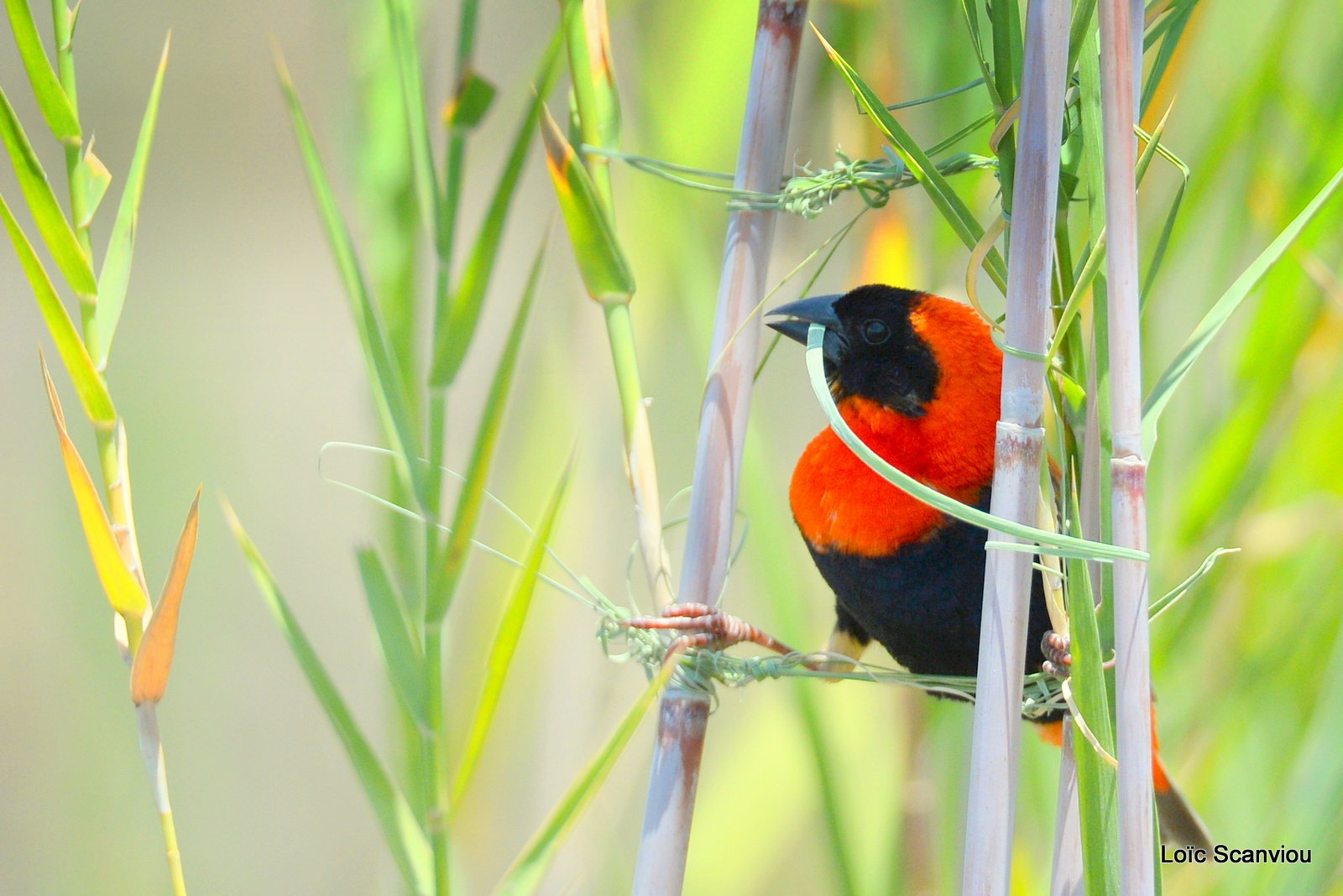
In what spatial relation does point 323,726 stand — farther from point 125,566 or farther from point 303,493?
point 125,566

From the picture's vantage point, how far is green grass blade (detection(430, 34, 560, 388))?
404mm

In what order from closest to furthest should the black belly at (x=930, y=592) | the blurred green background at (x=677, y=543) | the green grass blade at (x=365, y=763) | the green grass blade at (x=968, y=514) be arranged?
the green grass blade at (x=968, y=514)
the green grass blade at (x=365, y=763)
the blurred green background at (x=677, y=543)
the black belly at (x=930, y=592)

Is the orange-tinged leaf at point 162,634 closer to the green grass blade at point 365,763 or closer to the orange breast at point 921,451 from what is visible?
the green grass blade at point 365,763

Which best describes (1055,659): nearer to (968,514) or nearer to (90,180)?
(968,514)

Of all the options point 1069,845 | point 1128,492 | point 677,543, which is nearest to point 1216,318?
point 1128,492

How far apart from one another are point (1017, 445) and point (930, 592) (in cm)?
40

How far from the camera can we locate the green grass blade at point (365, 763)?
41 cm

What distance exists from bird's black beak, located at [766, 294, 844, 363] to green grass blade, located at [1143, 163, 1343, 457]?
1.02ft

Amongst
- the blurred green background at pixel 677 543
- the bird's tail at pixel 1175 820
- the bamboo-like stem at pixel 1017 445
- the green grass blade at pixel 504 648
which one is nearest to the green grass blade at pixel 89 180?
the blurred green background at pixel 677 543

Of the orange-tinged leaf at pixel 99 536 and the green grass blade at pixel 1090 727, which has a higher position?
the orange-tinged leaf at pixel 99 536

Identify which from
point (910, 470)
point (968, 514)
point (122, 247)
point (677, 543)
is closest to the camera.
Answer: point (968, 514)

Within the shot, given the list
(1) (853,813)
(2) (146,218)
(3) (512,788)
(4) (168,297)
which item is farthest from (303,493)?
(1) (853,813)

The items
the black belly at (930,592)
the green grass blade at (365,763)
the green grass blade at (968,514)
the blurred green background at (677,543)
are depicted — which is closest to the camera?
the green grass blade at (968,514)

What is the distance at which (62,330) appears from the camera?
1.28 ft
